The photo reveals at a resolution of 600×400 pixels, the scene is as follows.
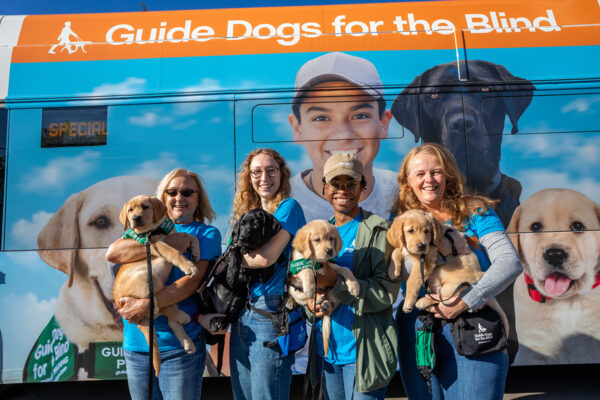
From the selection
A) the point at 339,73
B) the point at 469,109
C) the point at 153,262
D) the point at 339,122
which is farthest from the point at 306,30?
the point at 153,262

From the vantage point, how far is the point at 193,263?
2348 mm

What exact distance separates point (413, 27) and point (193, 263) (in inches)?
129

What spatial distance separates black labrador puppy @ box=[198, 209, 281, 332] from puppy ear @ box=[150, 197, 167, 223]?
18.2 inches

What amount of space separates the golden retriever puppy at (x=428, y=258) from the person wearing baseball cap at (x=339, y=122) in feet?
4.94

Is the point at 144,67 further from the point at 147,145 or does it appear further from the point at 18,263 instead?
the point at 18,263

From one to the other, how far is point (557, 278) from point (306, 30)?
3.43 meters

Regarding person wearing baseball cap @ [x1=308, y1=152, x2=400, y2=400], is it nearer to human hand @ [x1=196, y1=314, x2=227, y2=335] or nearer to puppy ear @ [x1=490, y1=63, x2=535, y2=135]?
human hand @ [x1=196, y1=314, x2=227, y2=335]

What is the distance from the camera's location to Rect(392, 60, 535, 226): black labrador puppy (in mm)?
3711

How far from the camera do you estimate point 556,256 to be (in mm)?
3590

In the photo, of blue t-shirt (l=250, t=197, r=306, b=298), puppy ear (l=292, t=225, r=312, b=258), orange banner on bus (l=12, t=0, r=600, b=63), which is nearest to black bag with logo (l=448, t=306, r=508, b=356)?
puppy ear (l=292, t=225, r=312, b=258)

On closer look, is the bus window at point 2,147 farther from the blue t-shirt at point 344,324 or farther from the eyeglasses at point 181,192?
the blue t-shirt at point 344,324

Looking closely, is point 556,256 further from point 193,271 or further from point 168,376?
point 168,376

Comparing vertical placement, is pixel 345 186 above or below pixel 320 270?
above

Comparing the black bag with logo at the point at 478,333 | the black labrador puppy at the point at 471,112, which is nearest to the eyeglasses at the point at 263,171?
the black bag with logo at the point at 478,333
